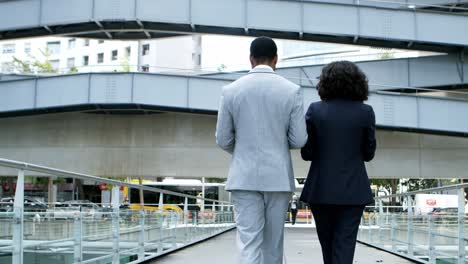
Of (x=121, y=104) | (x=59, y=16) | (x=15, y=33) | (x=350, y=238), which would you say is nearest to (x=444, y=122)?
(x=121, y=104)

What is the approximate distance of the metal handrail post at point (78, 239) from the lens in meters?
6.15

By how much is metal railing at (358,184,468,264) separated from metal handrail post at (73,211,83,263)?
4.19 meters

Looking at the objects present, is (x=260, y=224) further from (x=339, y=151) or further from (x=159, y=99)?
(x=159, y=99)

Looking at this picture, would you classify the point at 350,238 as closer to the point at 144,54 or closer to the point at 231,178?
the point at 231,178

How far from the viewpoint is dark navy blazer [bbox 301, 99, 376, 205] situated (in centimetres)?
416

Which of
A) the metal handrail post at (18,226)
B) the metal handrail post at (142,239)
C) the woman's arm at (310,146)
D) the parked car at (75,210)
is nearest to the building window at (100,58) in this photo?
the metal handrail post at (142,239)

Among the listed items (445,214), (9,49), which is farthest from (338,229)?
(9,49)

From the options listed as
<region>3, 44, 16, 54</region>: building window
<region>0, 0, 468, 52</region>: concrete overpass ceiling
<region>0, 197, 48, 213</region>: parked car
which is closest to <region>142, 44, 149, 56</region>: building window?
<region>3, 44, 16, 54</region>: building window

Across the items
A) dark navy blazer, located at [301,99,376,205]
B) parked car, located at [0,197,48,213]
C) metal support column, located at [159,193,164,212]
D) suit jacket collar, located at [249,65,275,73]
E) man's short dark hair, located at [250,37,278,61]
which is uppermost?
man's short dark hair, located at [250,37,278,61]

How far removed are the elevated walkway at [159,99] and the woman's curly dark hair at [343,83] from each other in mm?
17456

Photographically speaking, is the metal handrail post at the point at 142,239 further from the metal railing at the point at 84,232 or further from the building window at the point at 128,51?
the building window at the point at 128,51

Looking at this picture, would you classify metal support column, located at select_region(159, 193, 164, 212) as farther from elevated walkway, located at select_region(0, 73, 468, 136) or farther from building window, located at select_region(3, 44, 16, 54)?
building window, located at select_region(3, 44, 16, 54)

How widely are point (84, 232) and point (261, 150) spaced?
2.96 meters

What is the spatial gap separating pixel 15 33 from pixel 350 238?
22.5m
